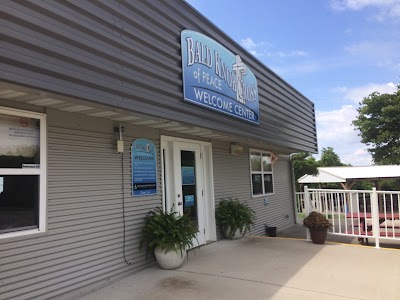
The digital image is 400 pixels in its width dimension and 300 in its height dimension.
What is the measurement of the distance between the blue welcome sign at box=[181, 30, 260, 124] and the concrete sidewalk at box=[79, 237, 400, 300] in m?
2.72

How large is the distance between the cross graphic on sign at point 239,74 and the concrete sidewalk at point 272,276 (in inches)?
125

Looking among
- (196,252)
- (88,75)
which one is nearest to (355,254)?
(196,252)

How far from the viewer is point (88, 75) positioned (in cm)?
382

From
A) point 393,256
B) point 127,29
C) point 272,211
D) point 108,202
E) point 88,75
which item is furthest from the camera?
point 272,211

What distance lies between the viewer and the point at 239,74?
7.63 m

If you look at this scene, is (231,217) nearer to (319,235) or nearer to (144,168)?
(319,235)

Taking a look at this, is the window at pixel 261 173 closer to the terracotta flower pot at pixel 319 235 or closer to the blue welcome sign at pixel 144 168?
the terracotta flower pot at pixel 319 235

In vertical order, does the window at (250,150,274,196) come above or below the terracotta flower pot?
above

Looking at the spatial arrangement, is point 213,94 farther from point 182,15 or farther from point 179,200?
point 179,200

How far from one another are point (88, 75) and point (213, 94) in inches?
121

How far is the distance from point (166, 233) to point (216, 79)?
9.89ft

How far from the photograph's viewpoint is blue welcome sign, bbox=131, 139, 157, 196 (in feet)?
18.5

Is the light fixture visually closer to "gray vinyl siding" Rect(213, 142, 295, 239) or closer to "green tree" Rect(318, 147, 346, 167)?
"gray vinyl siding" Rect(213, 142, 295, 239)

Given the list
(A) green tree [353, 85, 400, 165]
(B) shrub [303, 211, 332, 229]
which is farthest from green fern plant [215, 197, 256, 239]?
(A) green tree [353, 85, 400, 165]
